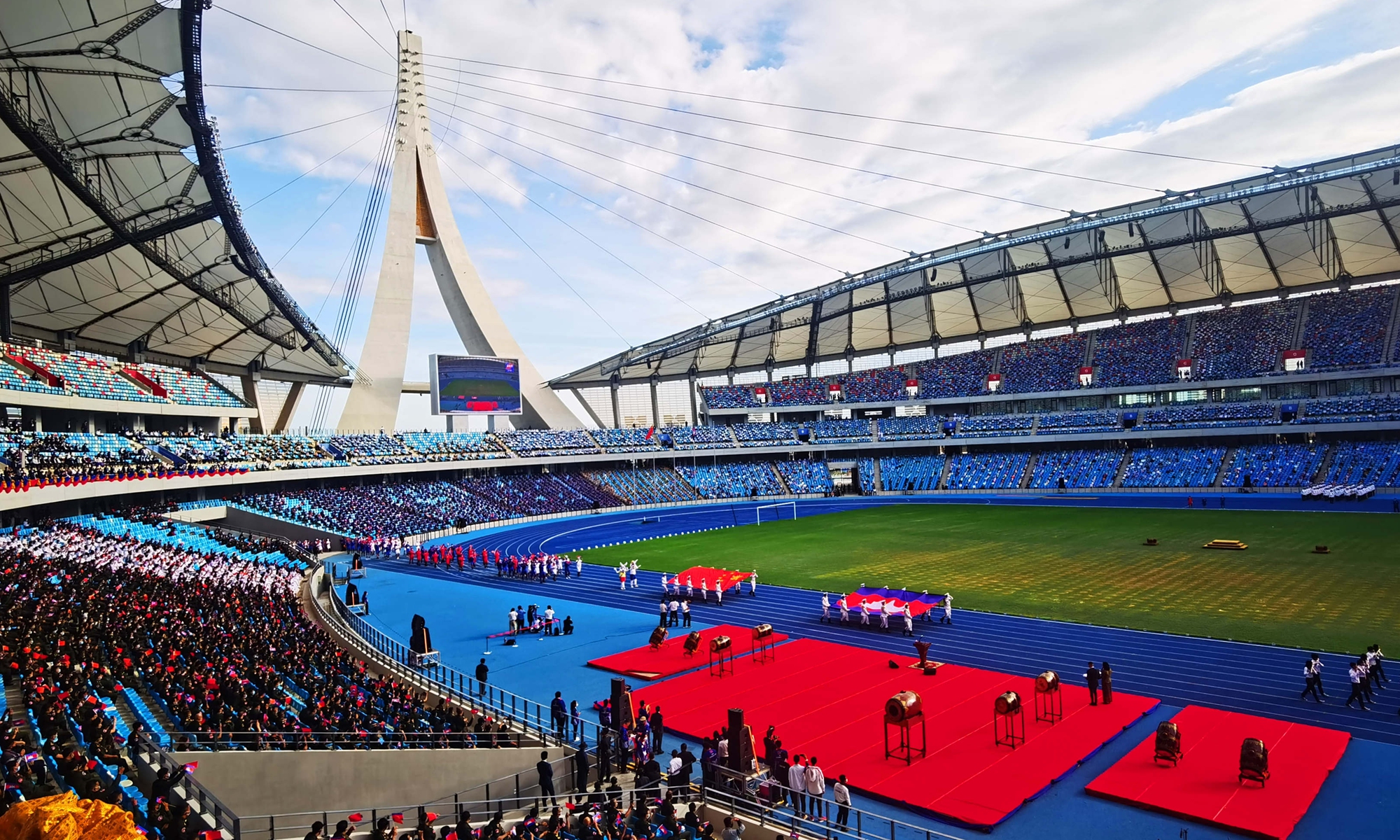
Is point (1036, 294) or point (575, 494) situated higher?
point (1036, 294)

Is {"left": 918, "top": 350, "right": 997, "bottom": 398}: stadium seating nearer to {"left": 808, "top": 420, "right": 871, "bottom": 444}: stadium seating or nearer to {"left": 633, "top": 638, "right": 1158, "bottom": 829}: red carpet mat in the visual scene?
{"left": 808, "top": 420, "right": 871, "bottom": 444}: stadium seating

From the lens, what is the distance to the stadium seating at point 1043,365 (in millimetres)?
73375

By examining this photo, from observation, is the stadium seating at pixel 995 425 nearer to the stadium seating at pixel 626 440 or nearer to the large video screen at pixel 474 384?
the stadium seating at pixel 626 440

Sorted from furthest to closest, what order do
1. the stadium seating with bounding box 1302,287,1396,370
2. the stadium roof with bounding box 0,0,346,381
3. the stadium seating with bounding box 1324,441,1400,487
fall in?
the stadium seating with bounding box 1302,287,1396,370
the stadium seating with bounding box 1324,441,1400,487
the stadium roof with bounding box 0,0,346,381

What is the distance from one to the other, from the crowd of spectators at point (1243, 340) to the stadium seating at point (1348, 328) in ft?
5.14

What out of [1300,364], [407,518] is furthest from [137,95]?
[1300,364]

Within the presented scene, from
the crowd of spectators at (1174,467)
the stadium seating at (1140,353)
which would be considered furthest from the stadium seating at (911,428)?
the crowd of spectators at (1174,467)

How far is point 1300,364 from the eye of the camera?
60969 millimetres

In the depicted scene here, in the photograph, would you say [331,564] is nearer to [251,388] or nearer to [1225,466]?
[251,388]

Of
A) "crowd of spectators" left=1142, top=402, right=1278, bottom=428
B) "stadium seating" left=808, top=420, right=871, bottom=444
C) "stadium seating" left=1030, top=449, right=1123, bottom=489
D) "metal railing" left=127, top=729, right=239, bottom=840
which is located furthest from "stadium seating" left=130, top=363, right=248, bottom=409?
"crowd of spectators" left=1142, top=402, right=1278, bottom=428

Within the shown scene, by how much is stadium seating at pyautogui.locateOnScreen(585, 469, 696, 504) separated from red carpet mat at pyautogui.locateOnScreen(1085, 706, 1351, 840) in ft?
185

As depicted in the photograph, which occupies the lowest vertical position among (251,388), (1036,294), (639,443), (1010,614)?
(1010,614)

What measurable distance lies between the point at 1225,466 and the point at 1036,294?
2040 centimetres

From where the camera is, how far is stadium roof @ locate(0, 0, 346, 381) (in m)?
22.6
